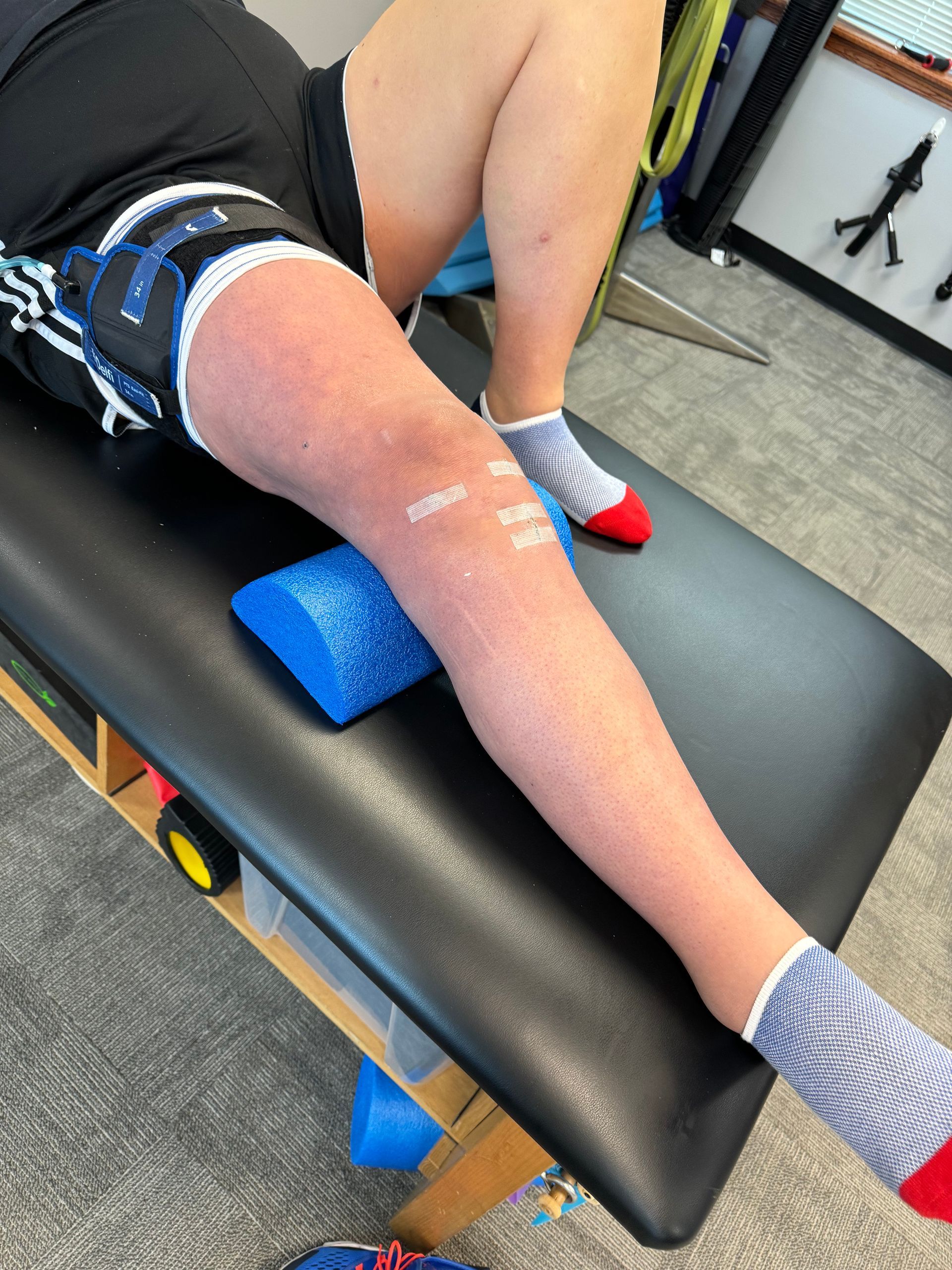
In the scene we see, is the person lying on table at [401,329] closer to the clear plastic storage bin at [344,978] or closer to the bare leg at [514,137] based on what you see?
the bare leg at [514,137]

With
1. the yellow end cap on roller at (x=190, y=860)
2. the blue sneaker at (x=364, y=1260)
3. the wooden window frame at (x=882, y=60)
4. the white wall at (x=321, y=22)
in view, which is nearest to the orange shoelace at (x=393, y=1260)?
the blue sneaker at (x=364, y=1260)

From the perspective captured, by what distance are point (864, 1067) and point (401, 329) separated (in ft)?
1.95

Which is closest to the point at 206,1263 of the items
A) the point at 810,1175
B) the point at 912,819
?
the point at 810,1175

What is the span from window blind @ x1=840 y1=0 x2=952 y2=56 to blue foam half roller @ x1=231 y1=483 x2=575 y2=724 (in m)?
2.48

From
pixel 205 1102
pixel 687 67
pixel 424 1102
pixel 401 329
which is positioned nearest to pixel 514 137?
pixel 401 329

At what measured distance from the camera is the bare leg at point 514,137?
645 millimetres

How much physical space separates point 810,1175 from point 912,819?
0.58 meters

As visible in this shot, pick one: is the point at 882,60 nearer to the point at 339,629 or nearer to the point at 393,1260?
the point at 339,629

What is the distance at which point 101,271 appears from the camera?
597 mm

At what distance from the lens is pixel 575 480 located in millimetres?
843

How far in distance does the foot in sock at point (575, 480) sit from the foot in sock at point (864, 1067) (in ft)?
1.47

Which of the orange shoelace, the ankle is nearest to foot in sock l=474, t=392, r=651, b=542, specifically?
the ankle

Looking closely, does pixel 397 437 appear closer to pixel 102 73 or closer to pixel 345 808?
pixel 345 808

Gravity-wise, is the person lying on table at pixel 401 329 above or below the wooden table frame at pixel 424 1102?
above
